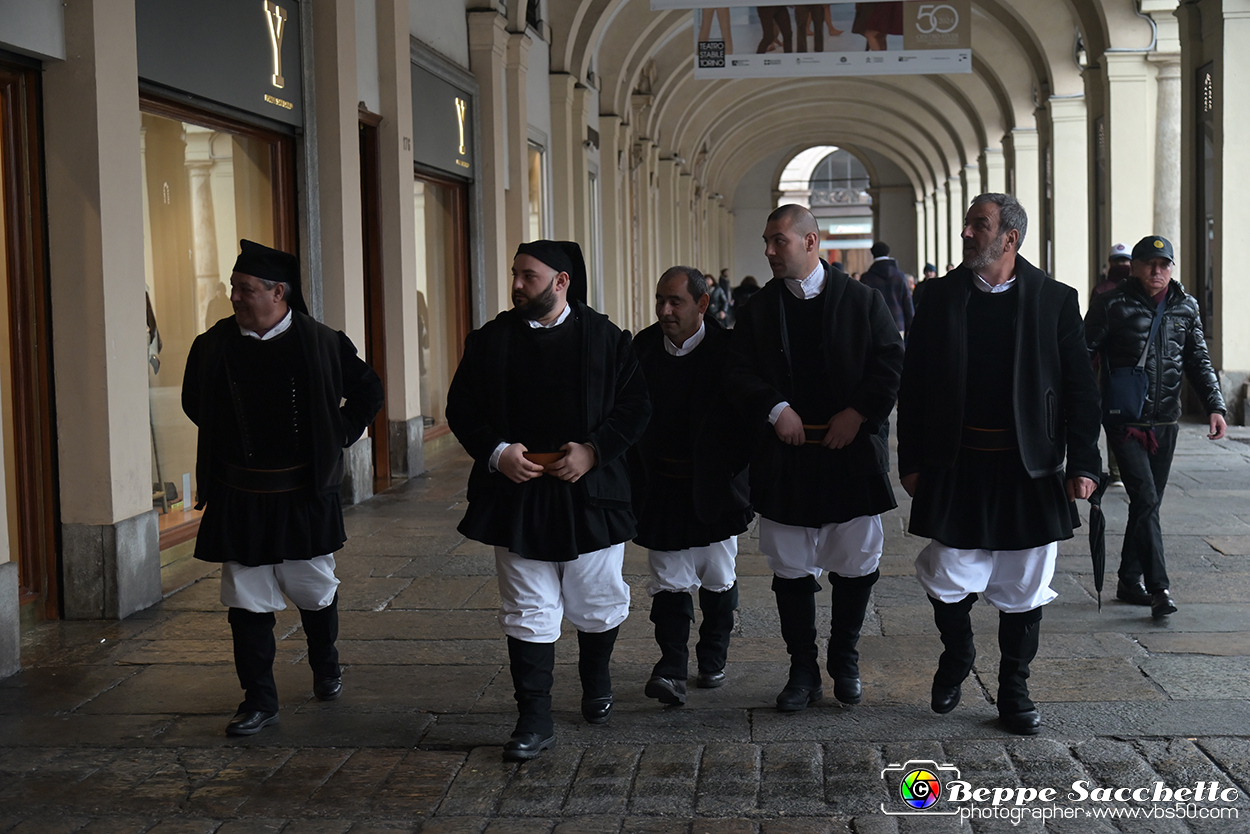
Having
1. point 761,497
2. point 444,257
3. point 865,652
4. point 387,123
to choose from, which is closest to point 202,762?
point 761,497

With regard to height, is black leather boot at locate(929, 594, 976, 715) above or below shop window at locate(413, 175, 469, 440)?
below

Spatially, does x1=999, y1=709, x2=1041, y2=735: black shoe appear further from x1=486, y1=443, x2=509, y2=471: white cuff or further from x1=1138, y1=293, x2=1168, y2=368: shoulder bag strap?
x1=1138, y1=293, x2=1168, y2=368: shoulder bag strap

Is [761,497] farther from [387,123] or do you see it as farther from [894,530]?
[387,123]

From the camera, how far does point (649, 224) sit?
27.7 metres

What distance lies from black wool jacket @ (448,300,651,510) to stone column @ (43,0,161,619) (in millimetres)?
2409

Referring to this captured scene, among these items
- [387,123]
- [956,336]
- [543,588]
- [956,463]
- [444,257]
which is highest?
[387,123]

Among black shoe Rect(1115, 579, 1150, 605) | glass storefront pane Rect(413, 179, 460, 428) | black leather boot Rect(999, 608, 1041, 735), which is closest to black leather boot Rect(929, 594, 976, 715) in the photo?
black leather boot Rect(999, 608, 1041, 735)

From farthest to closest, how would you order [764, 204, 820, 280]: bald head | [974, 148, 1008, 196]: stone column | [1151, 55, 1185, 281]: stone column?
[974, 148, 1008, 196]: stone column
[1151, 55, 1185, 281]: stone column
[764, 204, 820, 280]: bald head

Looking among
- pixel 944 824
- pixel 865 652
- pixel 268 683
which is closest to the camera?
pixel 944 824

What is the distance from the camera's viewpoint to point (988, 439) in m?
4.31

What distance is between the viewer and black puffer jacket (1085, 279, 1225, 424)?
5.95 meters

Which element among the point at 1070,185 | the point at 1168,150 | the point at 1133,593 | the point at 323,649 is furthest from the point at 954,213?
the point at 323,649

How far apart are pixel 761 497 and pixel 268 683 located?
1756 mm

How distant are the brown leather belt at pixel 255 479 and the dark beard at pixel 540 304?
1007 millimetres
